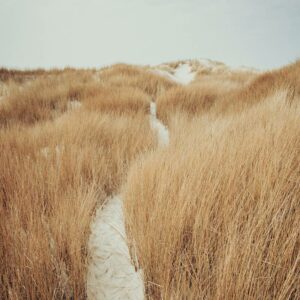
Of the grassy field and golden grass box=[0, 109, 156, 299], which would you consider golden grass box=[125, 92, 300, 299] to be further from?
golden grass box=[0, 109, 156, 299]

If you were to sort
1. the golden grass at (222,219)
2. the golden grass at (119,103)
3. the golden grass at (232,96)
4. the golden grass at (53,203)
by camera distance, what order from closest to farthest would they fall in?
the golden grass at (222,219)
the golden grass at (53,203)
the golden grass at (232,96)
the golden grass at (119,103)

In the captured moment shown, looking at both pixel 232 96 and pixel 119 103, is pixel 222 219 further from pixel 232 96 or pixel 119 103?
pixel 232 96

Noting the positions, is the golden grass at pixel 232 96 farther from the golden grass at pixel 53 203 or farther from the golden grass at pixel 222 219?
the golden grass at pixel 222 219

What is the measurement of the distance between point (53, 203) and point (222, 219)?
0.86 m

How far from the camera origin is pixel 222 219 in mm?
917

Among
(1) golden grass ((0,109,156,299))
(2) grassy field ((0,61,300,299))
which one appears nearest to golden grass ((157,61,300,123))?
(2) grassy field ((0,61,300,299))

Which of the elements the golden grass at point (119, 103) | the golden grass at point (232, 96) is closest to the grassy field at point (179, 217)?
the golden grass at point (232, 96)

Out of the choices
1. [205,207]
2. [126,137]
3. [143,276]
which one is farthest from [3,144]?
[205,207]

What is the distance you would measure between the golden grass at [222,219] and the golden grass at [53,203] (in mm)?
284

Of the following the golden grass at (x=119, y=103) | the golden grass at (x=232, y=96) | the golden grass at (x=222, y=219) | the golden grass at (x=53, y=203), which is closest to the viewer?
the golden grass at (x=222, y=219)

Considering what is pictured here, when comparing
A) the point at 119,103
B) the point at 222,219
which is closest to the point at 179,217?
the point at 222,219

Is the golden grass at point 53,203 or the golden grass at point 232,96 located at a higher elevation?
the golden grass at point 232,96

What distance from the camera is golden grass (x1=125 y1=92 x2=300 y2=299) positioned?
2.26 ft

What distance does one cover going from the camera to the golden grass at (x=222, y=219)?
2.26 feet
